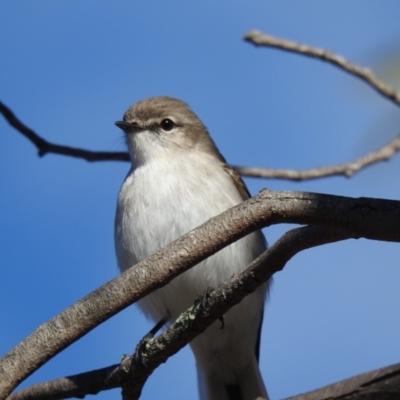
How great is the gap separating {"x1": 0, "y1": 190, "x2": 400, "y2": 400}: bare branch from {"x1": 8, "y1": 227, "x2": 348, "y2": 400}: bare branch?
0.14 m

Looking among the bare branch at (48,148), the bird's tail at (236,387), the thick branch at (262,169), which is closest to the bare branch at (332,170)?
the thick branch at (262,169)

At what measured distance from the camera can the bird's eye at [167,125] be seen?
6.34m

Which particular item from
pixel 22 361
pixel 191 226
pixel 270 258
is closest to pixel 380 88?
pixel 270 258

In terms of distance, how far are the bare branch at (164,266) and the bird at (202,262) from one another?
2102 mm

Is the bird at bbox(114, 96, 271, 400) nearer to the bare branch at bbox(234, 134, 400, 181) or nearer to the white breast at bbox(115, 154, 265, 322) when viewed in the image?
the white breast at bbox(115, 154, 265, 322)

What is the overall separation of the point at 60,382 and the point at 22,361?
2.79 ft

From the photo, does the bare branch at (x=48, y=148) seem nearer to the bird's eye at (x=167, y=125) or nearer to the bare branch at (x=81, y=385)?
the bare branch at (x=81, y=385)

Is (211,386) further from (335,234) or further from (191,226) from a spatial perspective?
(335,234)

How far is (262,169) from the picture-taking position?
3.90 metres

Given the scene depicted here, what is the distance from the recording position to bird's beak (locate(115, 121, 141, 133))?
621 centimetres

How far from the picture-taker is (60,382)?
13.0 feet

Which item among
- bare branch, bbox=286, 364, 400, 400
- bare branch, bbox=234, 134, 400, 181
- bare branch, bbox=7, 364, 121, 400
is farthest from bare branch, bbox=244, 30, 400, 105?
bare branch, bbox=7, 364, 121, 400

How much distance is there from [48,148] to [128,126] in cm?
197

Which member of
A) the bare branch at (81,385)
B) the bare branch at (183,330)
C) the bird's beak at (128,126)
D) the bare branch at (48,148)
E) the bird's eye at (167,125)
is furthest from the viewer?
the bird's eye at (167,125)
